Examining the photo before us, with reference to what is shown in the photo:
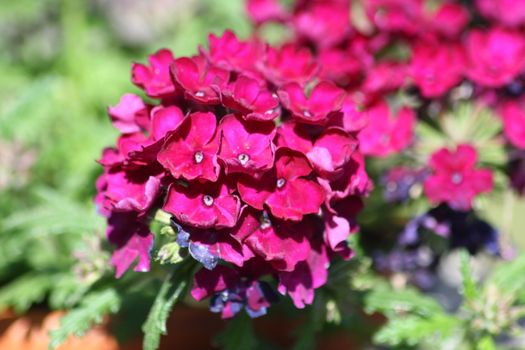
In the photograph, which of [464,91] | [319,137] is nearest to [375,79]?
[464,91]

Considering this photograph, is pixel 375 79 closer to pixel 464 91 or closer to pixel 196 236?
pixel 464 91

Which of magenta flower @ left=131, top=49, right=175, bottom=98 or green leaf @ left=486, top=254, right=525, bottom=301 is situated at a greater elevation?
magenta flower @ left=131, top=49, right=175, bottom=98

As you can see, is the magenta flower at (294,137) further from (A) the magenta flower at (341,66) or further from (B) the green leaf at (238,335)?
(A) the magenta flower at (341,66)

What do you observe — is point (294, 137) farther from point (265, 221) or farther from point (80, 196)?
point (80, 196)

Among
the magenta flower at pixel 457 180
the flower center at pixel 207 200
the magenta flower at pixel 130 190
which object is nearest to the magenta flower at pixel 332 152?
the flower center at pixel 207 200

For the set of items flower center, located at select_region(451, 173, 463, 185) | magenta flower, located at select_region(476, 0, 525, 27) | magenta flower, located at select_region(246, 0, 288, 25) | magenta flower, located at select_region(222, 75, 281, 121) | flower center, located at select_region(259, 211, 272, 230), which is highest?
magenta flower, located at select_region(222, 75, 281, 121)

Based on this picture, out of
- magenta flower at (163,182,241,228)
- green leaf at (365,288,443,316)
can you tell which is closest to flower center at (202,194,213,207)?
magenta flower at (163,182,241,228)

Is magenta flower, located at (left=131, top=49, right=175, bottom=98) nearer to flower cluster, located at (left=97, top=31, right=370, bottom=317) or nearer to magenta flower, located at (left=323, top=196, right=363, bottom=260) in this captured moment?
flower cluster, located at (left=97, top=31, right=370, bottom=317)
